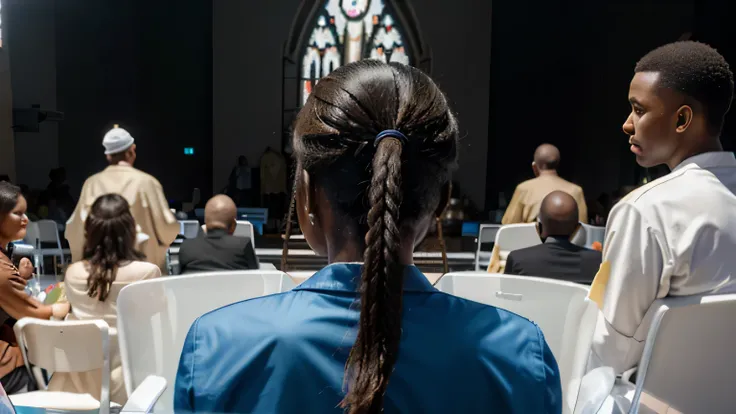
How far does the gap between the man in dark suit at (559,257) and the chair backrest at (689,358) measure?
3.08ft

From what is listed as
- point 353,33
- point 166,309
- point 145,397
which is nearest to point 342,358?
point 145,397

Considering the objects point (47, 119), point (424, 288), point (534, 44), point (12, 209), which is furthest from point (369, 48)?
point (424, 288)

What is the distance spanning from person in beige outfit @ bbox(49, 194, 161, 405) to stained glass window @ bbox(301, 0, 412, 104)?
842cm

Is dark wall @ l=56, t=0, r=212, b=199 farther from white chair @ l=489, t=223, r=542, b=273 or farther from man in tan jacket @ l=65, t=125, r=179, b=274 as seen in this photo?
white chair @ l=489, t=223, r=542, b=273

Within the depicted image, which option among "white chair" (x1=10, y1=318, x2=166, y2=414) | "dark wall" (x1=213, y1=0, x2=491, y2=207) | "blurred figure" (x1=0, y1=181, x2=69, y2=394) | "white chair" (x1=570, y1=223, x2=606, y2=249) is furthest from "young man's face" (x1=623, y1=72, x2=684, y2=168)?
"dark wall" (x1=213, y1=0, x2=491, y2=207)

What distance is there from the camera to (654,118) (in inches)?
55.2

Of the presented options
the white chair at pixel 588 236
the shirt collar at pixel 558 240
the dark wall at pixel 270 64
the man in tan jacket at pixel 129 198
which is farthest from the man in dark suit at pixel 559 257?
the dark wall at pixel 270 64

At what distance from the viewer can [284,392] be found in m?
0.65

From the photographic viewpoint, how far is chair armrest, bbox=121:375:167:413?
973 millimetres

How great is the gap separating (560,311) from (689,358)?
34 centimetres

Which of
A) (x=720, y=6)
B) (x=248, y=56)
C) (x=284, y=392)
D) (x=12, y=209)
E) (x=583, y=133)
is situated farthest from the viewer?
(x=248, y=56)

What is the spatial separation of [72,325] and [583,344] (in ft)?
4.47

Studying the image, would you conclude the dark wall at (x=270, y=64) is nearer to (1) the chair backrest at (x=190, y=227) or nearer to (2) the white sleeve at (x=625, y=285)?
(1) the chair backrest at (x=190, y=227)

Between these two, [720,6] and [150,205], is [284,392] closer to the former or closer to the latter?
[150,205]
